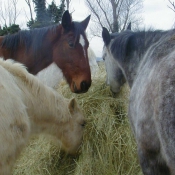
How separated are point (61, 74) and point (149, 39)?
2.20 m

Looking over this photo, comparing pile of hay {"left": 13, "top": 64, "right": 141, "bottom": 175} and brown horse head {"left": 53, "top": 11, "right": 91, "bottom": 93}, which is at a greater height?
brown horse head {"left": 53, "top": 11, "right": 91, "bottom": 93}

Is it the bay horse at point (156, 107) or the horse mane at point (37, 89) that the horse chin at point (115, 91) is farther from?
the bay horse at point (156, 107)

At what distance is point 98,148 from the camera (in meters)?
3.62

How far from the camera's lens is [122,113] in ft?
12.8

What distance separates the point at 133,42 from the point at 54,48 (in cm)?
199

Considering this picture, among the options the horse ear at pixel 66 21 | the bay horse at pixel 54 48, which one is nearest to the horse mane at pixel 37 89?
the bay horse at pixel 54 48

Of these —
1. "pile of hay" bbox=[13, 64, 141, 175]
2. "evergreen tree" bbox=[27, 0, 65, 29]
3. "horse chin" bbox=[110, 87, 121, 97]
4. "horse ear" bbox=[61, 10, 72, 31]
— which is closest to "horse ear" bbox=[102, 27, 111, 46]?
"horse chin" bbox=[110, 87, 121, 97]

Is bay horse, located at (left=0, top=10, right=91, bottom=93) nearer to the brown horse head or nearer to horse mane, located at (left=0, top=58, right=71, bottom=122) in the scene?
the brown horse head

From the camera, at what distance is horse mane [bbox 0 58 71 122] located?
3012 mm

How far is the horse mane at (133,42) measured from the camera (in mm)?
2597

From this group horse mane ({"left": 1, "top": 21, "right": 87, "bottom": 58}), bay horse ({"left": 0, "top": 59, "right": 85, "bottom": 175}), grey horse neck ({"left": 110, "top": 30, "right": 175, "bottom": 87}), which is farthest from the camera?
horse mane ({"left": 1, "top": 21, "right": 87, "bottom": 58})

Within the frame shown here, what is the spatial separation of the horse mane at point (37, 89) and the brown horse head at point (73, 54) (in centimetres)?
78

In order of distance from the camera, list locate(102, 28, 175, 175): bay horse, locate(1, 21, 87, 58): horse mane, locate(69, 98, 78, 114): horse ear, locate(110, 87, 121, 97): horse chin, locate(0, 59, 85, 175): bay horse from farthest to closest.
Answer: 1. locate(1, 21, 87, 58): horse mane
2. locate(110, 87, 121, 97): horse chin
3. locate(69, 98, 78, 114): horse ear
4. locate(0, 59, 85, 175): bay horse
5. locate(102, 28, 175, 175): bay horse

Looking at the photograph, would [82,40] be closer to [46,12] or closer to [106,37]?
[106,37]
